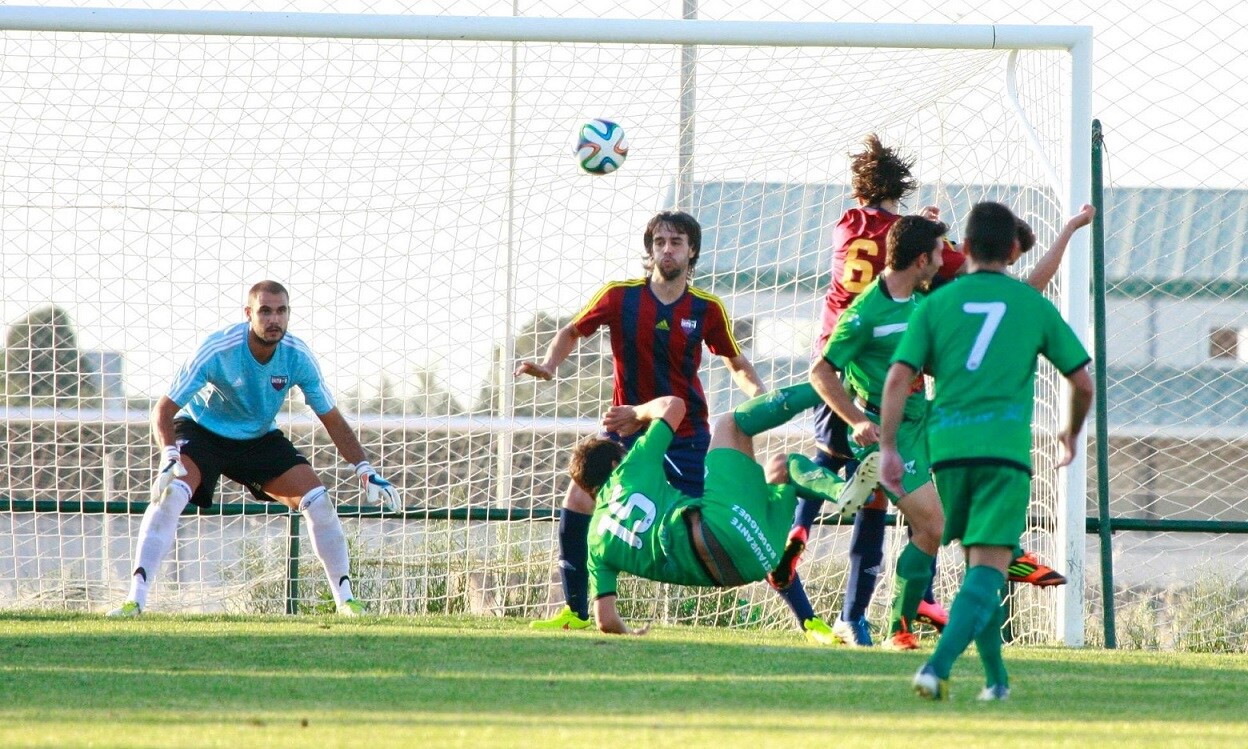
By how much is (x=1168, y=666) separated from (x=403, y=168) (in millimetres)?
5194

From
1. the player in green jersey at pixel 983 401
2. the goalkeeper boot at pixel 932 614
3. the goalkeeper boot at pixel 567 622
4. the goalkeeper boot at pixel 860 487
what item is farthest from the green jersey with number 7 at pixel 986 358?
the goalkeeper boot at pixel 567 622

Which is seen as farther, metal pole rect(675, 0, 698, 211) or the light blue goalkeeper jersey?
metal pole rect(675, 0, 698, 211)

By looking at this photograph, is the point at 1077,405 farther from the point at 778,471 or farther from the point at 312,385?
the point at 312,385

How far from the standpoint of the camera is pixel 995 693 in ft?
13.9

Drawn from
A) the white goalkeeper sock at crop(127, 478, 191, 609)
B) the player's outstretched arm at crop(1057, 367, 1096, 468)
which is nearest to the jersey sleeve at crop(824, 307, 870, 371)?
the player's outstretched arm at crop(1057, 367, 1096, 468)

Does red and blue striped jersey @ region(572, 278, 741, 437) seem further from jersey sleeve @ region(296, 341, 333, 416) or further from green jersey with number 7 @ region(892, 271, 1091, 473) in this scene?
green jersey with number 7 @ region(892, 271, 1091, 473)

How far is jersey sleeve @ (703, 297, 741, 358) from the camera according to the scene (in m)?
6.55

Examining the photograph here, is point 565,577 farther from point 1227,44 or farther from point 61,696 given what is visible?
point 1227,44

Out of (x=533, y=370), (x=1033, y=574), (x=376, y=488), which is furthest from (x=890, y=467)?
(x=376, y=488)

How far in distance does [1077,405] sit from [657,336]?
2541 millimetres

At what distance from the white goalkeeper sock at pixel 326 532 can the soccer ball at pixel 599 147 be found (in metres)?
2.18

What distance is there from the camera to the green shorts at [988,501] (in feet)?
13.4

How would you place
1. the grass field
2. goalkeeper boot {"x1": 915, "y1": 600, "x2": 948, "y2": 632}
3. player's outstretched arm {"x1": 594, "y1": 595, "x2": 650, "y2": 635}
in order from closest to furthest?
the grass field
player's outstretched arm {"x1": 594, "y1": 595, "x2": 650, "y2": 635}
goalkeeper boot {"x1": 915, "y1": 600, "x2": 948, "y2": 632}

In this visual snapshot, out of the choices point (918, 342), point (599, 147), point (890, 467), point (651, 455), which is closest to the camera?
point (918, 342)
